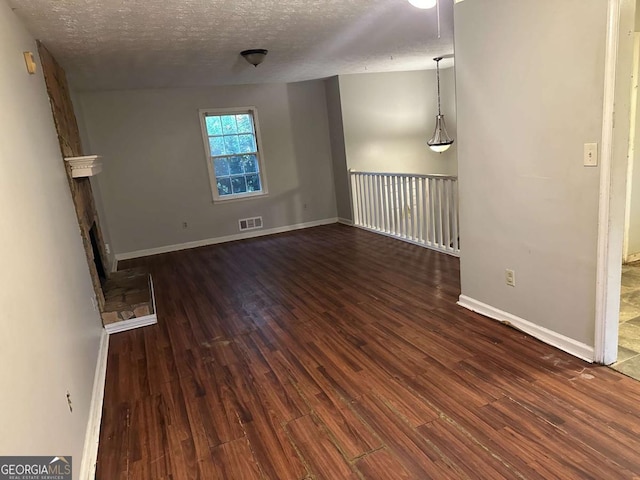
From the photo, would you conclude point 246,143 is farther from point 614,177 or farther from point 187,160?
point 614,177

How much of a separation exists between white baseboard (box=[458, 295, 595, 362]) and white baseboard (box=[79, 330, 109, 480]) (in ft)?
8.48

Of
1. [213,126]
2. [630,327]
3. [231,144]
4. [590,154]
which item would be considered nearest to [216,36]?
[590,154]

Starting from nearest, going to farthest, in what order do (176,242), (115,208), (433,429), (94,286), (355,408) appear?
(433,429), (355,408), (94,286), (115,208), (176,242)

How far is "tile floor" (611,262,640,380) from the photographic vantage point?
7.40ft

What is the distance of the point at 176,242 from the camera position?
636cm

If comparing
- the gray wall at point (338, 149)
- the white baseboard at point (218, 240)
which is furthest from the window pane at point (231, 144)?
the gray wall at point (338, 149)

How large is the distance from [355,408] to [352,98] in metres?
5.39

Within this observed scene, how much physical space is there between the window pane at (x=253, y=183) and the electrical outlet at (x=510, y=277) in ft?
15.5

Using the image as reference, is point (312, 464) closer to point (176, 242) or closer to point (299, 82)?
point (176, 242)

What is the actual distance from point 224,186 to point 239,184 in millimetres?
249

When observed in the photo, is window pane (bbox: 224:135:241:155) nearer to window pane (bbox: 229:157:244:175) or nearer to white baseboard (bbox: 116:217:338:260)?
window pane (bbox: 229:157:244:175)

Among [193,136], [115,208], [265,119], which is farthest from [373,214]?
[115,208]

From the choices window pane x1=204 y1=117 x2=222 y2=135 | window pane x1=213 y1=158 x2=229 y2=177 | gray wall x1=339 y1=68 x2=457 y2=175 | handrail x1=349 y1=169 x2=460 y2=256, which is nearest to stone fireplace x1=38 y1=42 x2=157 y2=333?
window pane x1=204 y1=117 x2=222 y2=135

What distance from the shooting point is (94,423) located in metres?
2.17
